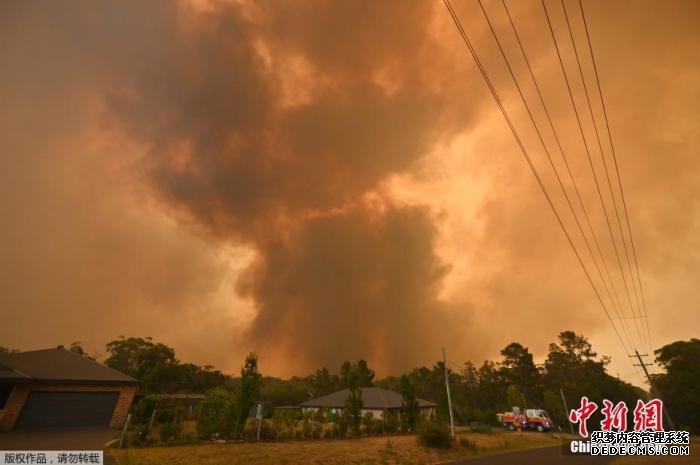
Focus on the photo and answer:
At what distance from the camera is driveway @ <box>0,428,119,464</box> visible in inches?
792

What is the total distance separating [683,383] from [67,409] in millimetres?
87510

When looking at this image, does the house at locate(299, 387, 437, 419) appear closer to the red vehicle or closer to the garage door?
the red vehicle

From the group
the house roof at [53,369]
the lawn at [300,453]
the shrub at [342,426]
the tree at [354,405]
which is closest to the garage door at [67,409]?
the house roof at [53,369]

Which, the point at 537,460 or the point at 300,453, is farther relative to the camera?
the point at 537,460

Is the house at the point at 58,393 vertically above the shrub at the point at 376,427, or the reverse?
the house at the point at 58,393

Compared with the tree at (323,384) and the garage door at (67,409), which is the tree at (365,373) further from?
the garage door at (67,409)

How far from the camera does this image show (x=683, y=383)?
57.6 meters

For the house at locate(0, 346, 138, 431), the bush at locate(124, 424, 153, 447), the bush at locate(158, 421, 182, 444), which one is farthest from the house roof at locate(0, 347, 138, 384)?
the bush at locate(124, 424, 153, 447)

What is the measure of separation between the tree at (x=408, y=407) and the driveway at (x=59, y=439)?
91.8 ft

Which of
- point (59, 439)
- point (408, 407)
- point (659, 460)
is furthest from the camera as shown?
point (408, 407)

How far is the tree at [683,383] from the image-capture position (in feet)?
181

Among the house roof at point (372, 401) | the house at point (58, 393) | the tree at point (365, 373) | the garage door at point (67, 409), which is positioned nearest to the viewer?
the house at point (58, 393)

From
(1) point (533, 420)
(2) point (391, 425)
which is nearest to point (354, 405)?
(2) point (391, 425)

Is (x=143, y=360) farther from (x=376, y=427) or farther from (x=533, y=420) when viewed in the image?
(x=533, y=420)
